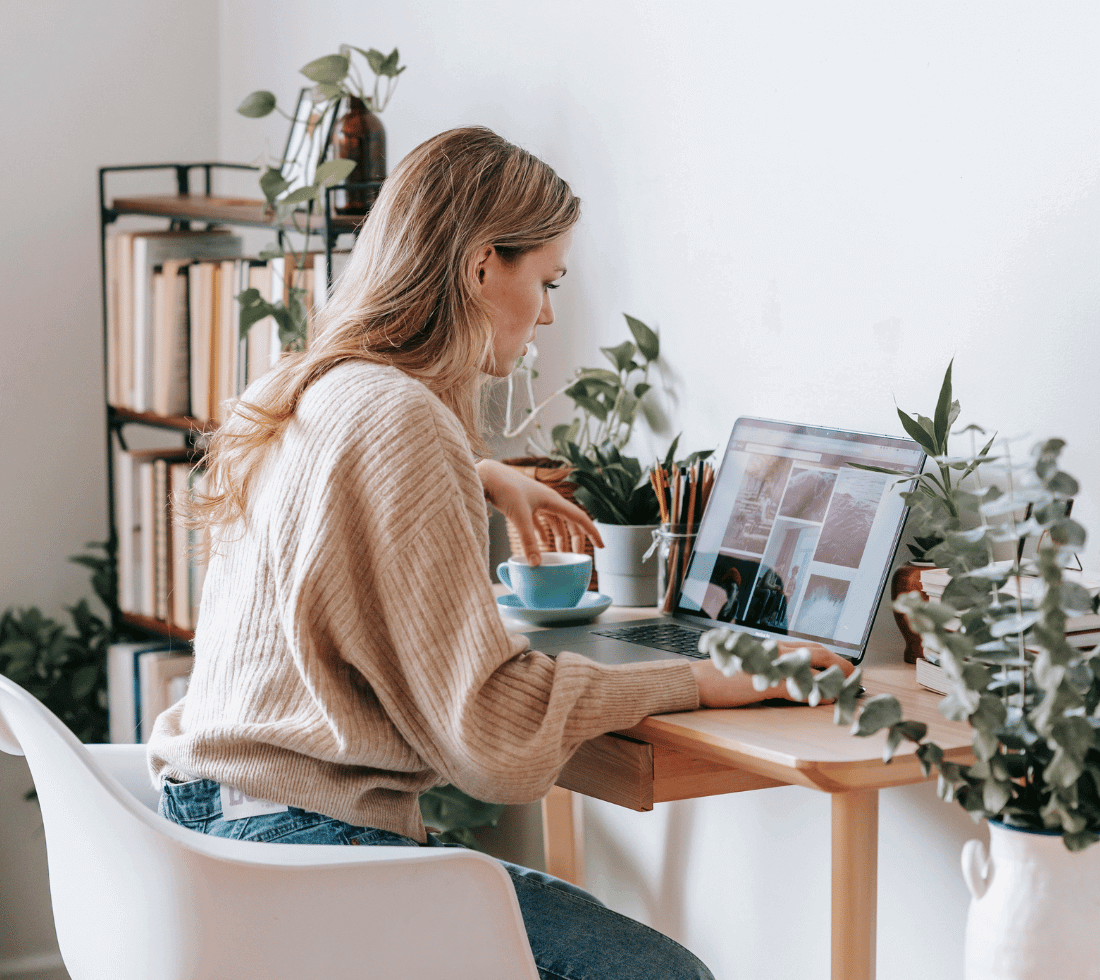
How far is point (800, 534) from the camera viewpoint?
1.47 m

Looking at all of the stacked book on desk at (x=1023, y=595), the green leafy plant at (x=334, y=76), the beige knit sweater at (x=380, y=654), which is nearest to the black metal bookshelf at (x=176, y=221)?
the green leafy plant at (x=334, y=76)

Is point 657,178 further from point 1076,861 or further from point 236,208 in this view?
point 1076,861

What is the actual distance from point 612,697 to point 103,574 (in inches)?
68.6

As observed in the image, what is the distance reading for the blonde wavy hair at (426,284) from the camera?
1.26m

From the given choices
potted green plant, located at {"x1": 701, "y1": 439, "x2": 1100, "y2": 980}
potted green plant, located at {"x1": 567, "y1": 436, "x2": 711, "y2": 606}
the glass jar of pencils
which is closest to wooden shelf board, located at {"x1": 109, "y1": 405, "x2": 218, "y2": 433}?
potted green plant, located at {"x1": 567, "y1": 436, "x2": 711, "y2": 606}

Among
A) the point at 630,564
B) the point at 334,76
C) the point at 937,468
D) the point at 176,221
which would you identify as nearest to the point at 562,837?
the point at 630,564

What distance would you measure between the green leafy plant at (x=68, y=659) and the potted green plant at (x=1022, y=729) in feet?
6.45

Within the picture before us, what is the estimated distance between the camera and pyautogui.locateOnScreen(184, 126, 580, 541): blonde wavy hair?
4.15 feet

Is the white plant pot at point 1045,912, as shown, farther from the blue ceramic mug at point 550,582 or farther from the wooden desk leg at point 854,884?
the blue ceramic mug at point 550,582

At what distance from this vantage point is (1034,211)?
4.32 feet

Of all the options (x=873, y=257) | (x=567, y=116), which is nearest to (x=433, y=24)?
(x=567, y=116)

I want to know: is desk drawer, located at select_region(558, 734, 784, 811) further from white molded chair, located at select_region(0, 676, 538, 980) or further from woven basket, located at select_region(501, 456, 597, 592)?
woven basket, located at select_region(501, 456, 597, 592)

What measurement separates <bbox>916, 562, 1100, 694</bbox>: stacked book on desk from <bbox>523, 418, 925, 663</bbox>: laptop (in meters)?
0.09

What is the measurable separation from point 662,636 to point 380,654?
44 centimetres
